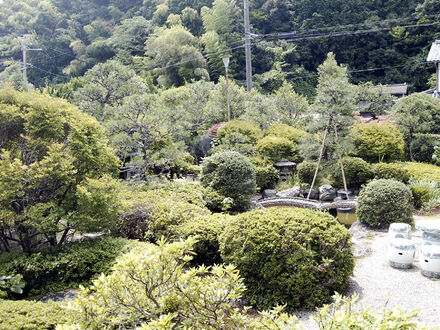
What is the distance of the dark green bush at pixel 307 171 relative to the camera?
1061 cm

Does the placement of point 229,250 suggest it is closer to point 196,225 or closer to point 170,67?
point 196,225

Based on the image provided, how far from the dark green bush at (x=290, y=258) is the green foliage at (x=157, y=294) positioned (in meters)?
1.14

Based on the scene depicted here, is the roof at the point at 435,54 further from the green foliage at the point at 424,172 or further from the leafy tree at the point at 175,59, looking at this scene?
the leafy tree at the point at 175,59

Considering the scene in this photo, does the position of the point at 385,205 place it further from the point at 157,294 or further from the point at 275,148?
the point at 157,294

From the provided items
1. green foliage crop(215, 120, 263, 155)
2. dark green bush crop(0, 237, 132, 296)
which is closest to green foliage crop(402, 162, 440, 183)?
green foliage crop(215, 120, 263, 155)

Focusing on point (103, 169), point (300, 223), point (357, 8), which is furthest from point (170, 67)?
point (300, 223)

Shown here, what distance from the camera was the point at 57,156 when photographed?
4922 millimetres

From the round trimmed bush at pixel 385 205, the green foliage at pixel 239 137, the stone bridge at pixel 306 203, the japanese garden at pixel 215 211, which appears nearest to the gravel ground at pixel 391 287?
the japanese garden at pixel 215 211

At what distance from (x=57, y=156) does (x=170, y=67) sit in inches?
1056

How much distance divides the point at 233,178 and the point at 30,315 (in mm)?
5611

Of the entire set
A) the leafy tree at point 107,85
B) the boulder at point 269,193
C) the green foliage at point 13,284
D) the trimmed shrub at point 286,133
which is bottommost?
the boulder at point 269,193

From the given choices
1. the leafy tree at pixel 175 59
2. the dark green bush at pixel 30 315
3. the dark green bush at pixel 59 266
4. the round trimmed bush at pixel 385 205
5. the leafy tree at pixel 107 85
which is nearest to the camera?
the dark green bush at pixel 30 315

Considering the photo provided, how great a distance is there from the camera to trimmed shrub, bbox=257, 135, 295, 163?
37.4 feet

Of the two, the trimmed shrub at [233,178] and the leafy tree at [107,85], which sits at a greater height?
the leafy tree at [107,85]
